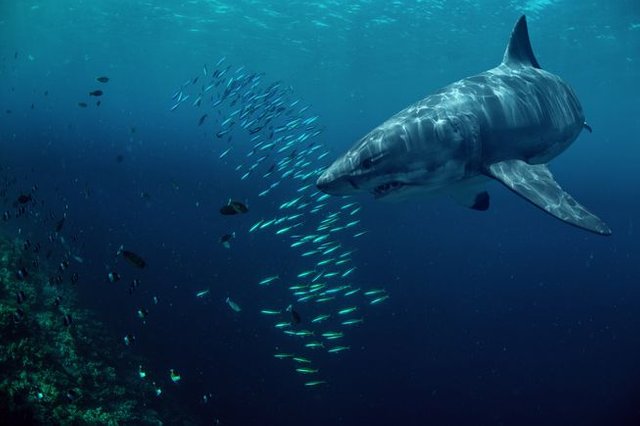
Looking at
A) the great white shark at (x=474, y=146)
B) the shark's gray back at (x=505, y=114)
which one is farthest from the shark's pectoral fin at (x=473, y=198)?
the shark's gray back at (x=505, y=114)

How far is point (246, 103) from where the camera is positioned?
12.6m

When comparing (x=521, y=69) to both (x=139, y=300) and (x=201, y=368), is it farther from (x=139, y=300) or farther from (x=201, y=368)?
(x=139, y=300)

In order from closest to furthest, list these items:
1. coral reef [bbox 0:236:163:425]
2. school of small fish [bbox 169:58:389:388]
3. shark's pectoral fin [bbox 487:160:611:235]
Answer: shark's pectoral fin [bbox 487:160:611:235]
coral reef [bbox 0:236:163:425]
school of small fish [bbox 169:58:389:388]

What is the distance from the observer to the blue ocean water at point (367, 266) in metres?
12.3

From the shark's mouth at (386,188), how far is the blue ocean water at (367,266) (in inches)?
130

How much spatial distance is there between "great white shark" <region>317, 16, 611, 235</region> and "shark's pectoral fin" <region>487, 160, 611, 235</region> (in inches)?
0.5

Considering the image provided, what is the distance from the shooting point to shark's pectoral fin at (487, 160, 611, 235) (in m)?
4.94

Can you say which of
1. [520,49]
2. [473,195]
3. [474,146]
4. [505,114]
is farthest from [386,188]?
[520,49]

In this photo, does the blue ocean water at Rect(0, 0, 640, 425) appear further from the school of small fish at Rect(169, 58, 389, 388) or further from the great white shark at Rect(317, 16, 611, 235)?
the great white shark at Rect(317, 16, 611, 235)

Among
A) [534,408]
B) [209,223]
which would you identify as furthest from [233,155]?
[534,408]

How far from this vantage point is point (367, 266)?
1897 centimetres

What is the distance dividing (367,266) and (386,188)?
14.1 metres

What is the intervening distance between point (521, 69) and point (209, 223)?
55.0 ft

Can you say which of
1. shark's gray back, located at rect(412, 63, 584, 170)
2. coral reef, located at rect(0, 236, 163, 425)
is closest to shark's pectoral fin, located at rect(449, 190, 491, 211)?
shark's gray back, located at rect(412, 63, 584, 170)
